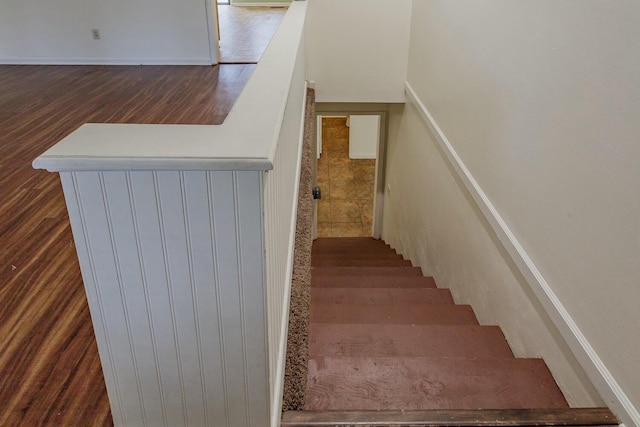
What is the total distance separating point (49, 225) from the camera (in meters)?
2.27

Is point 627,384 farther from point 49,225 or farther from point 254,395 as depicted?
point 49,225

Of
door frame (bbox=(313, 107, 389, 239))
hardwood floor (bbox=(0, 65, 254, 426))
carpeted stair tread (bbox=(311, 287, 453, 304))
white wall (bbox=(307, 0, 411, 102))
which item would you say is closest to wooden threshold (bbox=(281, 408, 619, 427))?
hardwood floor (bbox=(0, 65, 254, 426))

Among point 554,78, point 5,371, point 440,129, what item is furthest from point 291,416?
point 440,129

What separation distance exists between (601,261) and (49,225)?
223 centimetres

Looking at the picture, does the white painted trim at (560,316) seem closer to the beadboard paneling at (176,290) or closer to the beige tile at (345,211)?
the beadboard paneling at (176,290)

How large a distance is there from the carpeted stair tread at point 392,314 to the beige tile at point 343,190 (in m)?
6.64

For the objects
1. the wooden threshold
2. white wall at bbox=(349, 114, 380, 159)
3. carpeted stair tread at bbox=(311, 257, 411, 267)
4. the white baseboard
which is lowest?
white wall at bbox=(349, 114, 380, 159)

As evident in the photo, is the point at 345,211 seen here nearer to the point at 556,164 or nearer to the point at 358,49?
the point at 358,49

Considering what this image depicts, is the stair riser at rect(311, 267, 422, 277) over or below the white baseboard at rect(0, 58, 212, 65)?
below

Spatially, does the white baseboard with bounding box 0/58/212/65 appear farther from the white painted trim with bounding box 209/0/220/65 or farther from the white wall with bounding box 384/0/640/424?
the white wall with bounding box 384/0/640/424

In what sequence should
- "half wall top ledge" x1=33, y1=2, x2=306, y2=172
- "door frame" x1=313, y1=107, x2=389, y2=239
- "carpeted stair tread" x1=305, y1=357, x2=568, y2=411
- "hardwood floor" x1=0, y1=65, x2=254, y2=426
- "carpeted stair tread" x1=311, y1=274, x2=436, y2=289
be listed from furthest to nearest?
"door frame" x1=313, y1=107, x2=389, y2=239, "carpeted stair tread" x1=311, y1=274, x2=436, y2=289, "carpeted stair tread" x1=305, y1=357, x2=568, y2=411, "hardwood floor" x1=0, y1=65, x2=254, y2=426, "half wall top ledge" x1=33, y1=2, x2=306, y2=172

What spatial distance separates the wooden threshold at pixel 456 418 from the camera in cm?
149

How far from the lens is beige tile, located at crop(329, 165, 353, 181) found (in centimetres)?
997

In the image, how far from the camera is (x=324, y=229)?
879cm
